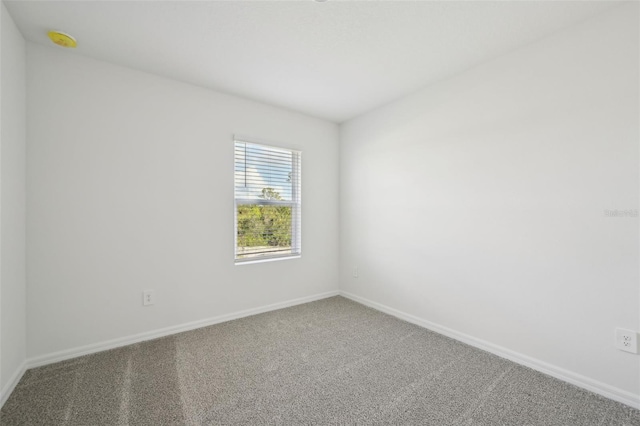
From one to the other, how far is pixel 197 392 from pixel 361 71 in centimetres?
274

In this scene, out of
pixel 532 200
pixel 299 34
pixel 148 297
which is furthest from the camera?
pixel 148 297

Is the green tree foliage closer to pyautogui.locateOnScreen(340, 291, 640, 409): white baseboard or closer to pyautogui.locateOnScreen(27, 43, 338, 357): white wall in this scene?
pyautogui.locateOnScreen(27, 43, 338, 357): white wall

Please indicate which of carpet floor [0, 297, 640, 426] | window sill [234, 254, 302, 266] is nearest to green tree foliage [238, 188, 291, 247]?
window sill [234, 254, 302, 266]

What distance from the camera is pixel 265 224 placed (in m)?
3.29

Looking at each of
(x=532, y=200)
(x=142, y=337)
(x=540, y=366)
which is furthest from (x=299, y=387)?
(x=532, y=200)

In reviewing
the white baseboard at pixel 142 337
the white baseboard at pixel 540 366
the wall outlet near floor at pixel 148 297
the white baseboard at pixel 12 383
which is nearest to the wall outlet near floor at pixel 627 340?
the white baseboard at pixel 540 366

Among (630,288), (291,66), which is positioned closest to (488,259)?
(630,288)

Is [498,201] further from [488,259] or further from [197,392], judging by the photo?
[197,392]

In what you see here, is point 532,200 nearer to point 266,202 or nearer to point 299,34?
point 299,34

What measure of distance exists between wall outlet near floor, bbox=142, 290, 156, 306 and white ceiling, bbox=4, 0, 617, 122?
197 centimetres

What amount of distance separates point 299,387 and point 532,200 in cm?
213

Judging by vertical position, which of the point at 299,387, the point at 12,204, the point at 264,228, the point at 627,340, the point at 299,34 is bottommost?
the point at 299,387

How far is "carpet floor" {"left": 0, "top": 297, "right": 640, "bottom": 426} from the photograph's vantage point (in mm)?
1566

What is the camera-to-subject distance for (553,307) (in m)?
1.99
